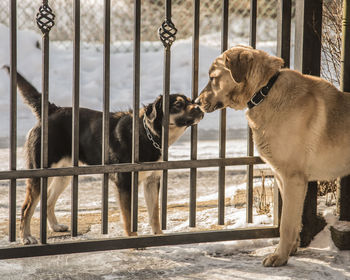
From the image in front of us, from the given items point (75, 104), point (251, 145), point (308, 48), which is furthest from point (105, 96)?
point (308, 48)

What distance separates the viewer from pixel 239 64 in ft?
12.9

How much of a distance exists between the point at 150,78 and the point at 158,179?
10112 millimetres

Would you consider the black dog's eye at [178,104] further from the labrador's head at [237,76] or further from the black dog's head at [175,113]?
the labrador's head at [237,76]

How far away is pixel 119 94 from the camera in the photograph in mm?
13789

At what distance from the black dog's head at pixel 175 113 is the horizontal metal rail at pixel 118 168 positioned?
1.80ft

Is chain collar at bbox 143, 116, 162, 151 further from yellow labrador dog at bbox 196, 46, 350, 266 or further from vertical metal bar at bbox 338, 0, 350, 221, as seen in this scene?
vertical metal bar at bbox 338, 0, 350, 221

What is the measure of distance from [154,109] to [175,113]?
0.66 feet

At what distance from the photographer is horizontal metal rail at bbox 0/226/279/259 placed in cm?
389

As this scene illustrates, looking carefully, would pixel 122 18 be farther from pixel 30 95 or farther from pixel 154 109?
pixel 154 109

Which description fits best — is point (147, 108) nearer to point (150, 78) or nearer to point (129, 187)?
point (129, 187)

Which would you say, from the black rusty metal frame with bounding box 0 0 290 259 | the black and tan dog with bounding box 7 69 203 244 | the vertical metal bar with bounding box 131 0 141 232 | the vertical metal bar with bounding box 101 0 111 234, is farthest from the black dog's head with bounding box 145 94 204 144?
the vertical metal bar with bounding box 101 0 111 234

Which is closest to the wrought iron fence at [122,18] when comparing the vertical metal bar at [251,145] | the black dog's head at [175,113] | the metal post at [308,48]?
the black dog's head at [175,113]

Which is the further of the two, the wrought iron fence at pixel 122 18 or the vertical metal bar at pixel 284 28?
the wrought iron fence at pixel 122 18

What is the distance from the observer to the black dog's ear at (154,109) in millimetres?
4719
